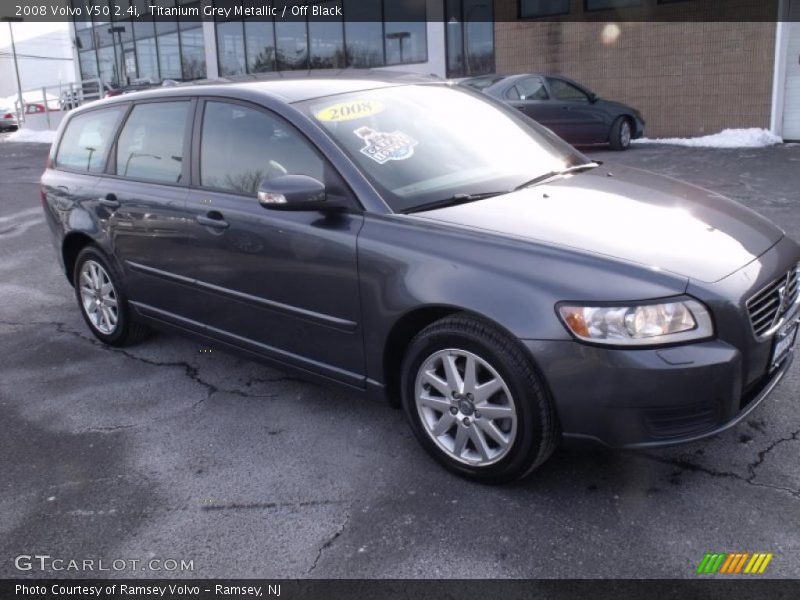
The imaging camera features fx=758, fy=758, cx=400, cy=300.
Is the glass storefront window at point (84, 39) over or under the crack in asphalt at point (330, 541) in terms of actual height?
over

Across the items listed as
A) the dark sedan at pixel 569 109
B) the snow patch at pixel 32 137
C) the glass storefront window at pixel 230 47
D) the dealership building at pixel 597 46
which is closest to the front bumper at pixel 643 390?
the dark sedan at pixel 569 109

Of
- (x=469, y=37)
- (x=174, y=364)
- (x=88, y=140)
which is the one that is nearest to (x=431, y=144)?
(x=174, y=364)

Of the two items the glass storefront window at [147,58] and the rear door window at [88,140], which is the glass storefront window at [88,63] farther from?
the rear door window at [88,140]

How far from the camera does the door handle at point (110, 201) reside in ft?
14.8

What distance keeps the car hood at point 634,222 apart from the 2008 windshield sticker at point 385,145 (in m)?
0.40

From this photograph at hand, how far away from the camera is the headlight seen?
2.63 meters

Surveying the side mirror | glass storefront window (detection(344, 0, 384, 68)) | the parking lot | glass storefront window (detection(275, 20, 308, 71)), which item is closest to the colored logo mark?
the parking lot

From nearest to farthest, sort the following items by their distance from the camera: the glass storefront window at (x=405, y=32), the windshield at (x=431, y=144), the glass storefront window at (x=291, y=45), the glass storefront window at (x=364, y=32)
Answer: the windshield at (x=431, y=144) < the glass storefront window at (x=405, y=32) < the glass storefront window at (x=364, y=32) < the glass storefront window at (x=291, y=45)

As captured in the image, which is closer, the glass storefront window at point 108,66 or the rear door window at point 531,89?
the rear door window at point 531,89

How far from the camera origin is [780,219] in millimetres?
7387

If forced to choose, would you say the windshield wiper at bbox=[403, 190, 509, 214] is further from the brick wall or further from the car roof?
the brick wall

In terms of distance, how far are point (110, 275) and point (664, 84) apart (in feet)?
45.3

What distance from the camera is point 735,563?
2.54m

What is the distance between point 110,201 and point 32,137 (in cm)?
2383
